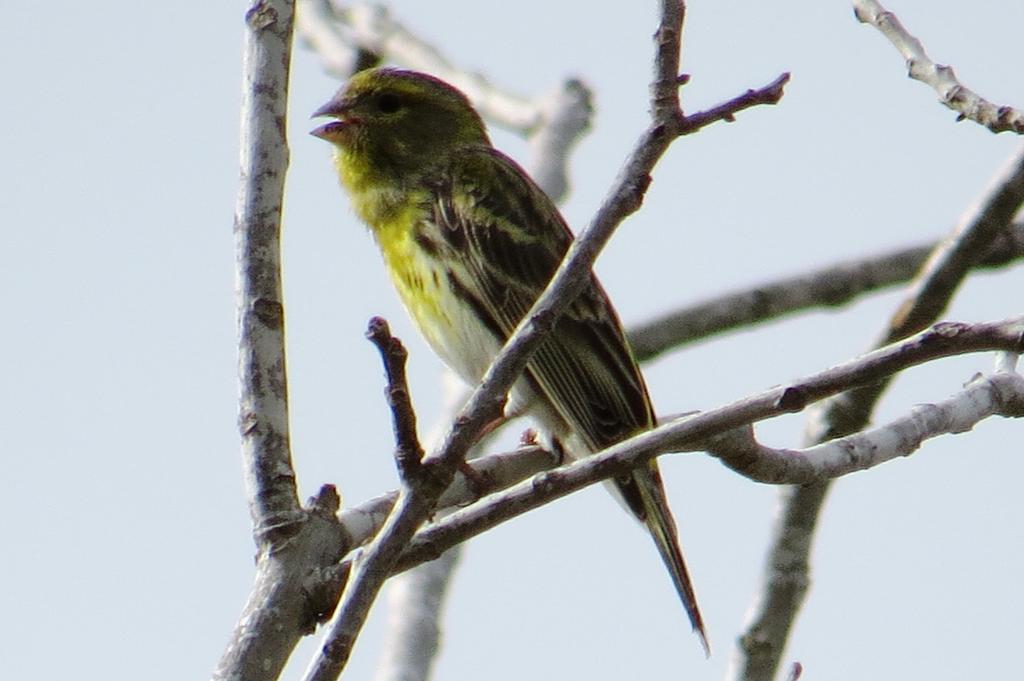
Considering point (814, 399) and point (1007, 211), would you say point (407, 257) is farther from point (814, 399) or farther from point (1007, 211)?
point (814, 399)

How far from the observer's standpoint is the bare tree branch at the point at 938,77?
146 inches

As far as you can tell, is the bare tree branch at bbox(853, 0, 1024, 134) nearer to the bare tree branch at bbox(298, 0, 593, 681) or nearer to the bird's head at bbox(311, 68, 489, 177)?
the bird's head at bbox(311, 68, 489, 177)

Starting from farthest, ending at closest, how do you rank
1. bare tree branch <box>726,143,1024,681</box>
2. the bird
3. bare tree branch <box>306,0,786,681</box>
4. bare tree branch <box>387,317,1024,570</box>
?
the bird, bare tree branch <box>726,143,1024,681</box>, bare tree branch <box>387,317,1024,570</box>, bare tree branch <box>306,0,786,681</box>

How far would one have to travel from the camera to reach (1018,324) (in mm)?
3240

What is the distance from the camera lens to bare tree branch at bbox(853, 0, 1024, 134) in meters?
3.70

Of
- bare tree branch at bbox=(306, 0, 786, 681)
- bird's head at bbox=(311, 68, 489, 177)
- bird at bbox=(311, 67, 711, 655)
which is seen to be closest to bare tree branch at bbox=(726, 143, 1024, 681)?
bird at bbox=(311, 67, 711, 655)

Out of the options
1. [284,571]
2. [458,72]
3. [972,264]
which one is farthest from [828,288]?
[284,571]

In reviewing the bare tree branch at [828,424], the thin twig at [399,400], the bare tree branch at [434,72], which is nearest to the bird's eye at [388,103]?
the bare tree branch at [434,72]

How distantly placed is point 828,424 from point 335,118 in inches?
87.9

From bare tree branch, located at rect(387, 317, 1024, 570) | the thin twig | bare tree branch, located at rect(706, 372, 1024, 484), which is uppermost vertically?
the thin twig

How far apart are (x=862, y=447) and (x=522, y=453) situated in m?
1.37

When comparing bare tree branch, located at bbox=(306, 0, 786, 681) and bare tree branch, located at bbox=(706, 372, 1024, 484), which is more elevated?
bare tree branch, located at bbox=(306, 0, 786, 681)

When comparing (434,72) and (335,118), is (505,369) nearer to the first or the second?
(335,118)

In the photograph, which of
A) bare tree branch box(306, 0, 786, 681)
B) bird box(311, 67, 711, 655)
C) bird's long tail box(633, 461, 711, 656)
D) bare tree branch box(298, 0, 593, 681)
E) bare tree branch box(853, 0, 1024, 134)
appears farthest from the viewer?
bare tree branch box(298, 0, 593, 681)
